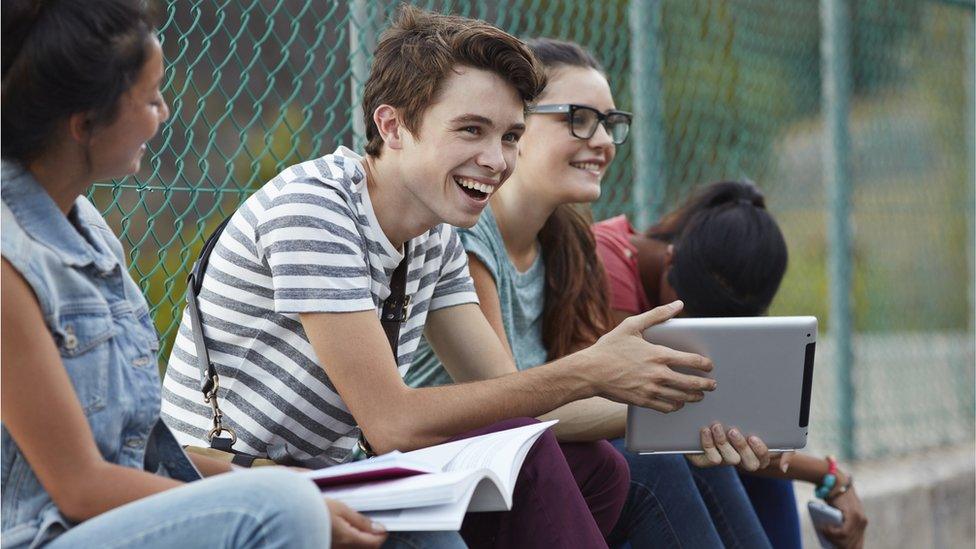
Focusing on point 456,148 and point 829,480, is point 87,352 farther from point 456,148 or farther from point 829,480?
point 829,480

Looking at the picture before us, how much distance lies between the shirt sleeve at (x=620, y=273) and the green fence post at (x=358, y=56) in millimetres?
699

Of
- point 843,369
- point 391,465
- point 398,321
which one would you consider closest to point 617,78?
point 843,369

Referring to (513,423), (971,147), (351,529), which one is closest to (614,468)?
(513,423)

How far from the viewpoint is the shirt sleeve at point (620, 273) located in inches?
133

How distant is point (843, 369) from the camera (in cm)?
520

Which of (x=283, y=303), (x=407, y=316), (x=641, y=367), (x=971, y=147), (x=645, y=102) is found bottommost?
(x=971, y=147)

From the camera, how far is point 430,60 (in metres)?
2.41

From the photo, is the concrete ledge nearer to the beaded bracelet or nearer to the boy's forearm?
the beaded bracelet

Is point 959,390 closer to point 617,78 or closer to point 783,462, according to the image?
point 617,78

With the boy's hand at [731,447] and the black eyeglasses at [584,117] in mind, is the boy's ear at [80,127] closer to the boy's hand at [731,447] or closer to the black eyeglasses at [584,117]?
the boy's hand at [731,447]

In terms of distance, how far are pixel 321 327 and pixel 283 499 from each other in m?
0.66

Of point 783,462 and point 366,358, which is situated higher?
point 366,358

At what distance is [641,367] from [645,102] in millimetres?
1970

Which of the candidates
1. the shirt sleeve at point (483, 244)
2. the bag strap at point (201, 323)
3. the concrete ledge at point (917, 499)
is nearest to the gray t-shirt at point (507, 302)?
the shirt sleeve at point (483, 244)
